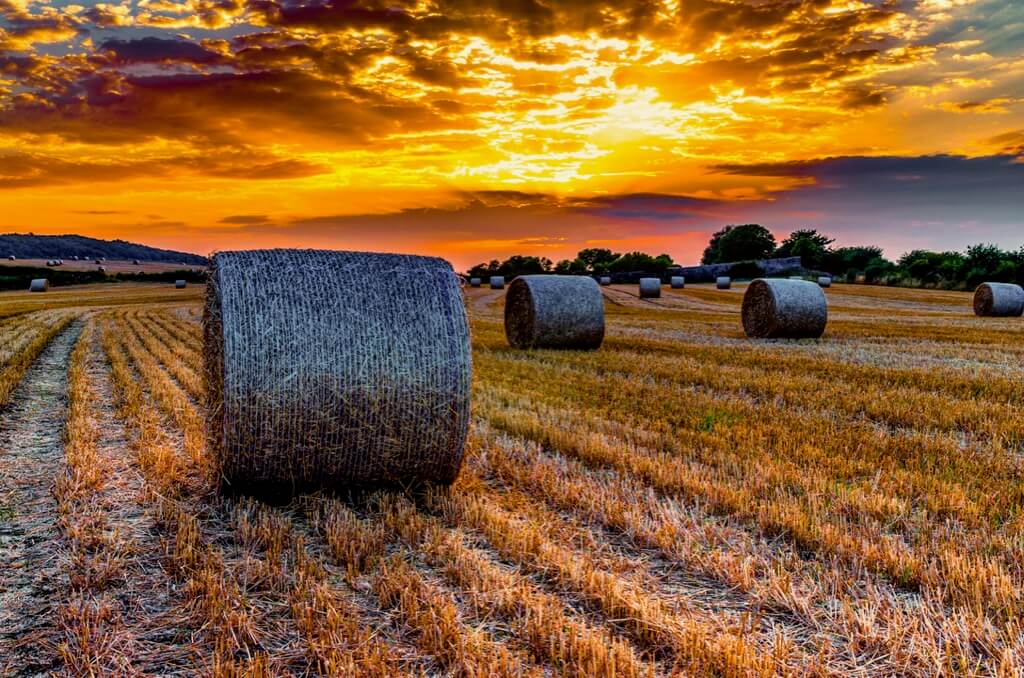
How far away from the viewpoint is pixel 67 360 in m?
13.4

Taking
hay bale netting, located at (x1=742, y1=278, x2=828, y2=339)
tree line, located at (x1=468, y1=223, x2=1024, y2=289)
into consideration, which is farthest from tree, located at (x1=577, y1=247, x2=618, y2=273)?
hay bale netting, located at (x1=742, y1=278, x2=828, y2=339)

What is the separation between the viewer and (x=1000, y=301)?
2656 cm

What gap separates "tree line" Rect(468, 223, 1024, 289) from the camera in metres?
43.3

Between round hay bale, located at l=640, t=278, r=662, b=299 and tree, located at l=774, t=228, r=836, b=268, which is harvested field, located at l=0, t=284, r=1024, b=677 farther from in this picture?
tree, located at l=774, t=228, r=836, b=268

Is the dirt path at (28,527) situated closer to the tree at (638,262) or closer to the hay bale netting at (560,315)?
the hay bale netting at (560,315)

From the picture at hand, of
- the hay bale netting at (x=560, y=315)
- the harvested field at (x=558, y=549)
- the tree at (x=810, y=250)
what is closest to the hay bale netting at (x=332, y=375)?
the harvested field at (x=558, y=549)

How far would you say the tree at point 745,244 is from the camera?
293 ft

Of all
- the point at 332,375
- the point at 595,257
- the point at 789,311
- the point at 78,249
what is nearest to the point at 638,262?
the point at 595,257

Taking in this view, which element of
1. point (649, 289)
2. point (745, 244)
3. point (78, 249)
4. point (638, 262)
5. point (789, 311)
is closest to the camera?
point (789, 311)

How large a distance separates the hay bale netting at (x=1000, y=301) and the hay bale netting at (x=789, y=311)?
1214cm

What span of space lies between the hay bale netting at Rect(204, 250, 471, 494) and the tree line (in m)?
28.0

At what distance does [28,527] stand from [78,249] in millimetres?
124553

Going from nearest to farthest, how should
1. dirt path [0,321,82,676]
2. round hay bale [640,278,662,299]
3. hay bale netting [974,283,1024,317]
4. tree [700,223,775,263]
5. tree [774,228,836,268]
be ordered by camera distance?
dirt path [0,321,82,676] < hay bale netting [974,283,1024,317] < round hay bale [640,278,662,299] < tree [774,228,836,268] < tree [700,223,775,263]

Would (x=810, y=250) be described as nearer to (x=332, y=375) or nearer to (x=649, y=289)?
(x=649, y=289)
